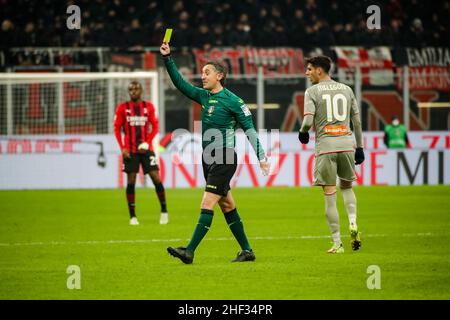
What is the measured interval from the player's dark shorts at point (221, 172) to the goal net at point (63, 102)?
12980 mm

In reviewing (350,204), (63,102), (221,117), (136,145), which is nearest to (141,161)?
(136,145)

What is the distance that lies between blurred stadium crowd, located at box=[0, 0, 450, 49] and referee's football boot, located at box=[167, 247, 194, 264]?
Answer: 16583mm

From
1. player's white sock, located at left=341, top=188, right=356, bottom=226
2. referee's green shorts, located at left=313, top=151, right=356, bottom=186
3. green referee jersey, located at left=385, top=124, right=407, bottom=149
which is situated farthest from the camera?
green referee jersey, located at left=385, top=124, right=407, bottom=149

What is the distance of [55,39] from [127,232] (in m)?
13.4

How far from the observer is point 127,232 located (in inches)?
546

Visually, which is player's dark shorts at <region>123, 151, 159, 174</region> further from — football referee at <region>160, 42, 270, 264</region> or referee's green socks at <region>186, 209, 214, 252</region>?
referee's green socks at <region>186, 209, 214, 252</region>

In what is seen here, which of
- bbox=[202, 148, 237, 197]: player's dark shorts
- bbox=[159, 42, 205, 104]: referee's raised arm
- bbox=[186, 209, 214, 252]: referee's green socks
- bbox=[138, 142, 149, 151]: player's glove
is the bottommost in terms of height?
bbox=[186, 209, 214, 252]: referee's green socks

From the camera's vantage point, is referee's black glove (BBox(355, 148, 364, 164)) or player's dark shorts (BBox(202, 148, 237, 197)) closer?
player's dark shorts (BBox(202, 148, 237, 197))

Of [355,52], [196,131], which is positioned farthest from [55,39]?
[355,52]

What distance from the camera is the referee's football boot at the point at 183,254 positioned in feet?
32.5

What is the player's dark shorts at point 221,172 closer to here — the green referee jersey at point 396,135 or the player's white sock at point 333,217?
the player's white sock at point 333,217

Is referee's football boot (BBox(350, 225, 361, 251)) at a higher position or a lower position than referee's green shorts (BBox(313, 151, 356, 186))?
lower

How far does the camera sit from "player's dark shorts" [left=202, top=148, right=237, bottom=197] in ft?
32.9

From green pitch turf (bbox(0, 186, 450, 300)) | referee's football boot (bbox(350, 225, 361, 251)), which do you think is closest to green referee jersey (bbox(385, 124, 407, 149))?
green pitch turf (bbox(0, 186, 450, 300))
